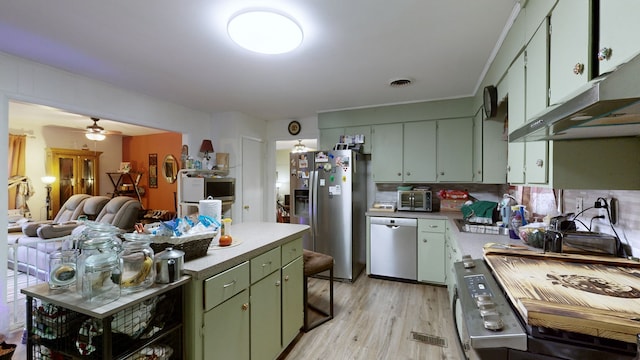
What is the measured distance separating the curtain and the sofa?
1060 millimetres

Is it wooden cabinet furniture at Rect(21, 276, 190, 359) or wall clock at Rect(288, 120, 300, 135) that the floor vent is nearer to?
wooden cabinet furniture at Rect(21, 276, 190, 359)

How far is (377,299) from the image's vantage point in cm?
305

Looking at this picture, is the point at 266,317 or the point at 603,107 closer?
the point at 603,107

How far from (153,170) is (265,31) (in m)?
5.62

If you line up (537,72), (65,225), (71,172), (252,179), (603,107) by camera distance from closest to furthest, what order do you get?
(603,107) → (537,72) → (65,225) → (252,179) → (71,172)

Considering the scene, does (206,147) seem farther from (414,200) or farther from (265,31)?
(414,200)

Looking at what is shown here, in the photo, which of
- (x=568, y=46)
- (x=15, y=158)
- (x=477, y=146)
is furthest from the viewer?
(x=15, y=158)

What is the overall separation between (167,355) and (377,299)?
2.28 metres

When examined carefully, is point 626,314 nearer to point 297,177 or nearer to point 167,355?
point 167,355

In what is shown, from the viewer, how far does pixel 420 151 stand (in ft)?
11.9

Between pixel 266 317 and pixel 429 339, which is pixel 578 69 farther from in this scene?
pixel 429 339

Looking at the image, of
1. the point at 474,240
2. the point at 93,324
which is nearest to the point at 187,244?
the point at 93,324

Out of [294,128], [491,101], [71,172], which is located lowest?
[71,172]

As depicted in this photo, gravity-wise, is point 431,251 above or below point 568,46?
below
